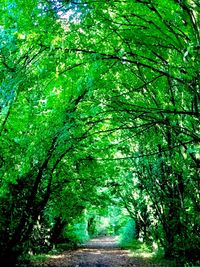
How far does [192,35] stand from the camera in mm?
4160

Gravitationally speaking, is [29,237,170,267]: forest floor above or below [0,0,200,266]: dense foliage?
below

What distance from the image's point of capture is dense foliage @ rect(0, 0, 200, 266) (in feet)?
14.3

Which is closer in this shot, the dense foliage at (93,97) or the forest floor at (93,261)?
the dense foliage at (93,97)

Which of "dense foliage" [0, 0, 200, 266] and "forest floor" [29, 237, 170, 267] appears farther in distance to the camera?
"forest floor" [29, 237, 170, 267]

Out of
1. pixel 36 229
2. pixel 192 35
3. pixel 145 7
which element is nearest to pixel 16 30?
pixel 145 7

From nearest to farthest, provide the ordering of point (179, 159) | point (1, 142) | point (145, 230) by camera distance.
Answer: point (179, 159) < point (1, 142) < point (145, 230)

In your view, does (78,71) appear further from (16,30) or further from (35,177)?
(35,177)

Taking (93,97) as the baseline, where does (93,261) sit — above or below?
below

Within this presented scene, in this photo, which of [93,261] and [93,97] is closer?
[93,97]

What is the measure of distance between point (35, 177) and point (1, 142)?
9.45ft

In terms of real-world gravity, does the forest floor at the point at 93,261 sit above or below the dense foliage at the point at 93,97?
below

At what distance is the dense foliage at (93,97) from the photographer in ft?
14.3

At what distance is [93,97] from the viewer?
812cm

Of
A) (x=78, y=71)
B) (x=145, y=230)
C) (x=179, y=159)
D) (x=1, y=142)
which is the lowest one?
(x=145, y=230)
